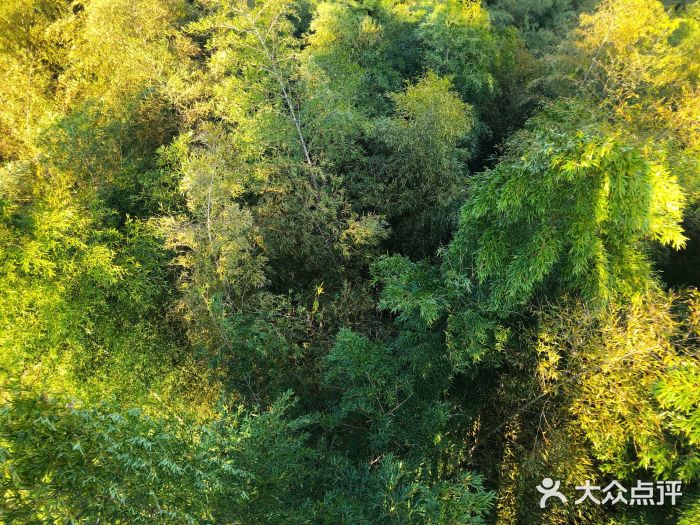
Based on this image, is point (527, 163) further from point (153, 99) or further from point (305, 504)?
point (153, 99)

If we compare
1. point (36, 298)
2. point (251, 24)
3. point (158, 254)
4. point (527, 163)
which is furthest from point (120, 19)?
point (527, 163)

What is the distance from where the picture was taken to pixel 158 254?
5.17 metres

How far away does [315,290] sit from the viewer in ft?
17.2

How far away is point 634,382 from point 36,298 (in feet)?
19.5
